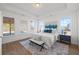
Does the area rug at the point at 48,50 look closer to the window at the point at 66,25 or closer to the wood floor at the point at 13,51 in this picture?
the wood floor at the point at 13,51

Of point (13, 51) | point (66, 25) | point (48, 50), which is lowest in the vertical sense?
point (48, 50)

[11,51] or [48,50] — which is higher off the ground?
[11,51]

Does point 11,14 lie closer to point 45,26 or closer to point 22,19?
point 22,19

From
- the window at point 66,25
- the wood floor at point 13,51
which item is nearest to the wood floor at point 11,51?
the wood floor at point 13,51

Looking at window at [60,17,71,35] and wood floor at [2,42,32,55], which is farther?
window at [60,17,71,35]

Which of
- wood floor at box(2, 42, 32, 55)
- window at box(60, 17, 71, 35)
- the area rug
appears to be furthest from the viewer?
window at box(60, 17, 71, 35)

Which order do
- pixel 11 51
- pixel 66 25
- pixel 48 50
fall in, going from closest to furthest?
1. pixel 11 51
2. pixel 48 50
3. pixel 66 25

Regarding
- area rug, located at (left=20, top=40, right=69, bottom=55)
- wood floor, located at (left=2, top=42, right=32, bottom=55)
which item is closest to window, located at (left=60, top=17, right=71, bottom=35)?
area rug, located at (left=20, top=40, right=69, bottom=55)

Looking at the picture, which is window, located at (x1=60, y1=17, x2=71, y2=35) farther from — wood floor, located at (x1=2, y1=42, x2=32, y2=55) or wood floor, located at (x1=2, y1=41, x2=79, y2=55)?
wood floor, located at (x1=2, y1=42, x2=32, y2=55)

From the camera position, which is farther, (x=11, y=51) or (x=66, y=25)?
(x=66, y=25)

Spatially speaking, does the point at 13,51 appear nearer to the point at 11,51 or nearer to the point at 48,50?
the point at 11,51

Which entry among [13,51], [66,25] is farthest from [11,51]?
[66,25]

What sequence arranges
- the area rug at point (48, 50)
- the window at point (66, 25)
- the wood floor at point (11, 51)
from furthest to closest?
the window at point (66, 25) → the area rug at point (48, 50) → the wood floor at point (11, 51)

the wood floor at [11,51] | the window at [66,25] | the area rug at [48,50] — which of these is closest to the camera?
the wood floor at [11,51]
